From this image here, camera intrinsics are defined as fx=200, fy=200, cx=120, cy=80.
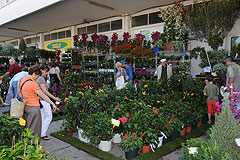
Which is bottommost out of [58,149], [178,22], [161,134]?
[58,149]

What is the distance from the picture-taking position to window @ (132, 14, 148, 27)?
1287 cm

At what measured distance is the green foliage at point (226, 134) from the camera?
8.39 feet

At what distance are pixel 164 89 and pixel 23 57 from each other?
11.6m

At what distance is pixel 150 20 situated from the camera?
1257 centimetres

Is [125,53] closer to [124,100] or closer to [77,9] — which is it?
[77,9]

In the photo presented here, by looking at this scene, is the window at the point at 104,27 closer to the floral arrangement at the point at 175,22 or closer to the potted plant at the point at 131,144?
the floral arrangement at the point at 175,22

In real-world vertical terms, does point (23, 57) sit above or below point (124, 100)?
above

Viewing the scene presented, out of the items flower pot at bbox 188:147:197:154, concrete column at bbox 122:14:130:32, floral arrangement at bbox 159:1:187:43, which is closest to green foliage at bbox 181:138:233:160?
flower pot at bbox 188:147:197:154

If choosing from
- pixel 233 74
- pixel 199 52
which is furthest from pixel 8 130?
pixel 199 52

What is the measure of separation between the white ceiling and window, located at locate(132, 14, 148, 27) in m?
0.54

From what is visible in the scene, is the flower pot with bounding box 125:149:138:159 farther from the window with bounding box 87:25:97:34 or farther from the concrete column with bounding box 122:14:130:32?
the window with bounding box 87:25:97:34

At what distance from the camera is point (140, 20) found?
1312 centimetres

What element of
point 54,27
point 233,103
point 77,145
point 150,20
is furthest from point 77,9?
point 233,103

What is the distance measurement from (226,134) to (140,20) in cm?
1151
